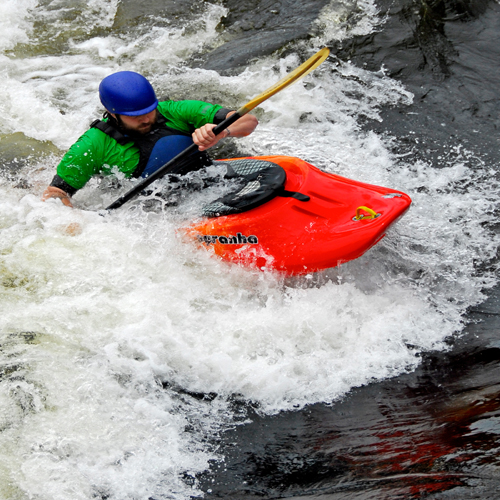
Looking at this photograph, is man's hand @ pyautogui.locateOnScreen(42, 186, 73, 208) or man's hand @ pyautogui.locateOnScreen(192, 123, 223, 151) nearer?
man's hand @ pyautogui.locateOnScreen(192, 123, 223, 151)

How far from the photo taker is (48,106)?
5930 mm

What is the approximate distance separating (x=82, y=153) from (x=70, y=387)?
1573 millimetres

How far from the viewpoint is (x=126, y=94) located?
11.6ft

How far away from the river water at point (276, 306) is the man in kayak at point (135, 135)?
31 centimetres

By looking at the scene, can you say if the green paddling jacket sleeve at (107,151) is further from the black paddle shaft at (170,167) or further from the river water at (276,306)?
the river water at (276,306)

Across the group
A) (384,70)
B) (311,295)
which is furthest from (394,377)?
(384,70)

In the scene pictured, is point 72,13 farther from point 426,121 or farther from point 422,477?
point 422,477

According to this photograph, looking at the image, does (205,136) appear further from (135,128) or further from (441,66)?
(441,66)

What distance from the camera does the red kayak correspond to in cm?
348

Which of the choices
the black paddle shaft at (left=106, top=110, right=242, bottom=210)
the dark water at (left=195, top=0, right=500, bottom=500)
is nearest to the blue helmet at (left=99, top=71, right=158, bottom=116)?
the black paddle shaft at (left=106, top=110, right=242, bottom=210)

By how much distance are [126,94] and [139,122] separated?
21 centimetres

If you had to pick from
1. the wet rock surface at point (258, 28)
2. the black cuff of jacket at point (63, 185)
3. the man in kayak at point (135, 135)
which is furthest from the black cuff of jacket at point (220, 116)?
the wet rock surface at point (258, 28)

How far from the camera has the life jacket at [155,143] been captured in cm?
373

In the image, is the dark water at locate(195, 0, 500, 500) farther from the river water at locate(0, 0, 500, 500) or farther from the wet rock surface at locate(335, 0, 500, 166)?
the wet rock surface at locate(335, 0, 500, 166)
